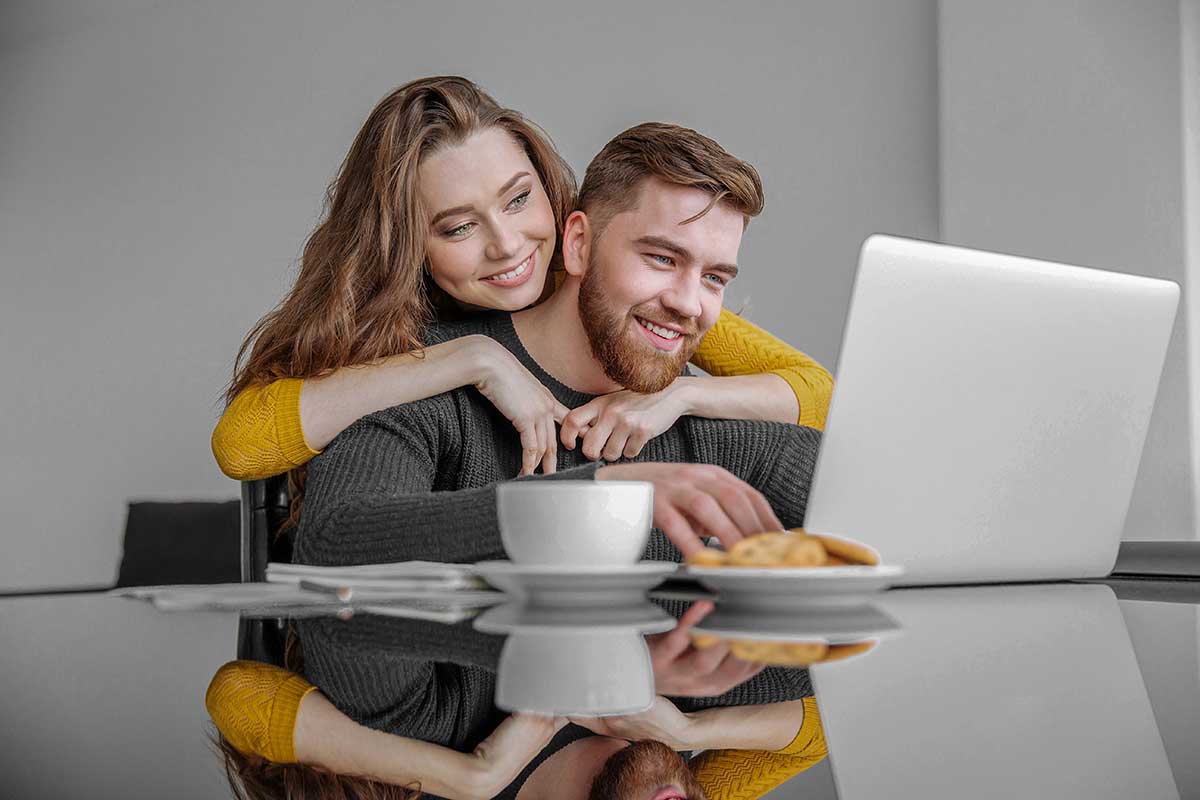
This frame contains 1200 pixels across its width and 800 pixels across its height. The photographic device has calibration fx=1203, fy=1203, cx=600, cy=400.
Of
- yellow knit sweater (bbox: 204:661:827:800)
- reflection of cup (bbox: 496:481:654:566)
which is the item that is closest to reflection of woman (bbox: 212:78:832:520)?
reflection of cup (bbox: 496:481:654:566)

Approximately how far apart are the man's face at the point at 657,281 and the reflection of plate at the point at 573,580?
926 mm

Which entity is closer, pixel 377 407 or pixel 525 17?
pixel 377 407

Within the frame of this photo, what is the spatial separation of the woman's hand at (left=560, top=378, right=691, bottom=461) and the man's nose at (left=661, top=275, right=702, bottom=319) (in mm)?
150

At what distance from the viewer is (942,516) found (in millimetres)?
1054

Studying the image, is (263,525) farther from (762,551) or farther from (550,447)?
(762,551)

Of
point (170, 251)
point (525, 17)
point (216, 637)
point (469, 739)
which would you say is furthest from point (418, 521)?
point (525, 17)

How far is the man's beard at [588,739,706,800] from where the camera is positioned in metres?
0.39

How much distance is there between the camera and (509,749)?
43cm

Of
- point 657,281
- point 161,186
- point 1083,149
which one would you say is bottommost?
point 657,281

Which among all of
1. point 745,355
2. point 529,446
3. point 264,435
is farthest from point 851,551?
point 745,355

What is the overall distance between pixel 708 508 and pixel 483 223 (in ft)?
2.99

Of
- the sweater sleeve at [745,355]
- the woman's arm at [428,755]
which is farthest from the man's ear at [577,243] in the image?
the woman's arm at [428,755]

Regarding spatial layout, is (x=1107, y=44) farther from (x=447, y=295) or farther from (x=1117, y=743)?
(x=1117, y=743)

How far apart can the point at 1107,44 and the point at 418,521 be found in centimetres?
333
